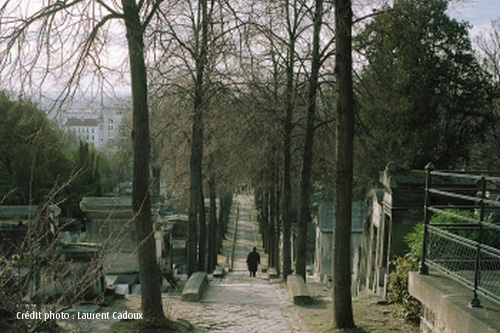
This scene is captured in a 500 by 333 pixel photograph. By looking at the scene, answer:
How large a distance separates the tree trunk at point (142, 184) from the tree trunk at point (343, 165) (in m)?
3.01

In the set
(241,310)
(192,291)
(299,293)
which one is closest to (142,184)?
(241,310)

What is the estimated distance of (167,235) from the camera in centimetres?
2341

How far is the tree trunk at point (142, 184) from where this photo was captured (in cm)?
849

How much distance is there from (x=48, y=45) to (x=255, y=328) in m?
5.72

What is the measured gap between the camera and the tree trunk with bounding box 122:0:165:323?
8492 millimetres

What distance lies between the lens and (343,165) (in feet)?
28.4

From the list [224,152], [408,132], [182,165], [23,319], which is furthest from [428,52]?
[23,319]

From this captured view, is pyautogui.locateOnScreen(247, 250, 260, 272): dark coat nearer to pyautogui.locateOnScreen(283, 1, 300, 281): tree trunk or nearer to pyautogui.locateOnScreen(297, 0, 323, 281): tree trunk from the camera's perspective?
pyautogui.locateOnScreen(283, 1, 300, 281): tree trunk

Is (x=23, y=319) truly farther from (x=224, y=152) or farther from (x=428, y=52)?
(x=428, y=52)

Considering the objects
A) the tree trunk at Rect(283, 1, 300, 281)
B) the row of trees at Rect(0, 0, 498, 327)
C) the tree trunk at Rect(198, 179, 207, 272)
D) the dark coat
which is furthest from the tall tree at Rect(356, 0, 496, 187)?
the tree trunk at Rect(198, 179, 207, 272)

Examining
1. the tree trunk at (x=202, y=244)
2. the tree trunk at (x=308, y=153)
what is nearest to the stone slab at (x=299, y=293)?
the tree trunk at (x=308, y=153)

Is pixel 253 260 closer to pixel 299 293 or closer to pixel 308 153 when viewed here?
pixel 308 153

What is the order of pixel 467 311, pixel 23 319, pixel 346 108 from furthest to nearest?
pixel 346 108 < pixel 467 311 < pixel 23 319

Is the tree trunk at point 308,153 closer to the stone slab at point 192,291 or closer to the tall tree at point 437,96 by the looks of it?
the stone slab at point 192,291
